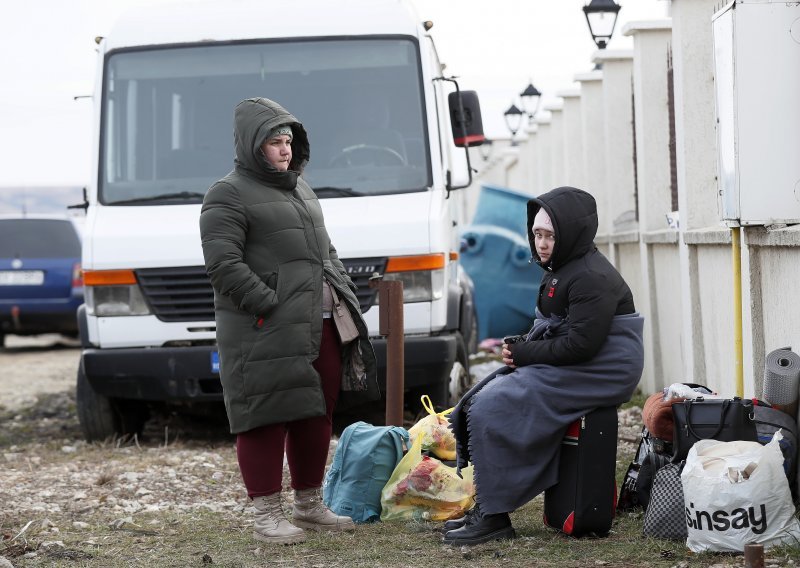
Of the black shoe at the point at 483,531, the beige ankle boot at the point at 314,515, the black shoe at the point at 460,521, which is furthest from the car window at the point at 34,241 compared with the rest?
the black shoe at the point at 483,531

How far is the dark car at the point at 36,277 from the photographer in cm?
1841

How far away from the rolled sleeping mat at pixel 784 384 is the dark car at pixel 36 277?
14.0 metres

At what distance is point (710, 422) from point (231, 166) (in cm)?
439

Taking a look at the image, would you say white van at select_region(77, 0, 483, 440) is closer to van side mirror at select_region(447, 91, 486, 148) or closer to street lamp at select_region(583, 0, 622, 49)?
van side mirror at select_region(447, 91, 486, 148)

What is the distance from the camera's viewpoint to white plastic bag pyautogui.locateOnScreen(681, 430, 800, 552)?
16.5 feet

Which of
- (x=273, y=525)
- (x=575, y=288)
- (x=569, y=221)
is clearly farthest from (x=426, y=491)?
(x=569, y=221)

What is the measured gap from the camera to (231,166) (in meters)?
8.94

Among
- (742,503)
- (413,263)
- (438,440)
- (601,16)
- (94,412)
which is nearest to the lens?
(742,503)

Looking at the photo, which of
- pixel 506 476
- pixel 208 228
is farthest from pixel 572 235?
pixel 208 228

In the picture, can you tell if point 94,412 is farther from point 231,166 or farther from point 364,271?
point 364,271

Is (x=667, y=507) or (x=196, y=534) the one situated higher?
(x=667, y=507)

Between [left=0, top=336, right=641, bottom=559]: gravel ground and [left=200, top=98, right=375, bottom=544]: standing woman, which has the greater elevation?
[left=200, top=98, right=375, bottom=544]: standing woman

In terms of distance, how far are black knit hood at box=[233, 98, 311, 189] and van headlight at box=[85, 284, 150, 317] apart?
3.12 metres

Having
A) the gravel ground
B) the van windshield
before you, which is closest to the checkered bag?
the gravel ground
